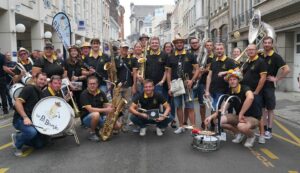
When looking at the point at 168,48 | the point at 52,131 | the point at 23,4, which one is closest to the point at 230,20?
the point at 23,4

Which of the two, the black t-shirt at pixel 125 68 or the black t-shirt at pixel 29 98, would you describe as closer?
the black t-shirt at pixel 29 98

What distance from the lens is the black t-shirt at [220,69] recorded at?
→ 7051mm

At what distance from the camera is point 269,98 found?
22.2ft

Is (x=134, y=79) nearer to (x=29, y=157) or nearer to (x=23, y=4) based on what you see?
(x=29, y=157)

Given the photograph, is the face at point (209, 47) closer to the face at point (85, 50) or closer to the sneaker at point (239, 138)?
the sneaker at point (239, 138)

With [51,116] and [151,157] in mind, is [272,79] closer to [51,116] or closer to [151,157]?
[151,157]

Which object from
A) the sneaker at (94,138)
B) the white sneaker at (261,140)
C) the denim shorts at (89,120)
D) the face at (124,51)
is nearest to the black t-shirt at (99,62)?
the face at (124,51)

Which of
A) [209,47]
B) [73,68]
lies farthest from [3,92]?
[209,47]

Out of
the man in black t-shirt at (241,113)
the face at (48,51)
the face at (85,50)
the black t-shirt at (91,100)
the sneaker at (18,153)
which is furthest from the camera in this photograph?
the face at (85,50)

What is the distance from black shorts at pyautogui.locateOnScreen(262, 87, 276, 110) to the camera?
22.2 ft

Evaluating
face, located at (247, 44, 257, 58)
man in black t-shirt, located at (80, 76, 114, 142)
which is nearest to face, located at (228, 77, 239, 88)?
face, located at (247, 44, 257, 58)

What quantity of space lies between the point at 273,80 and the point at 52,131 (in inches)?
164

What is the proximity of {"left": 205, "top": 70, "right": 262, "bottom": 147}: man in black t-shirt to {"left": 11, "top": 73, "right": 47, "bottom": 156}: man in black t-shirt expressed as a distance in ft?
9.89

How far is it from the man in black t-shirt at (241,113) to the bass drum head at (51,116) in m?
2.49
